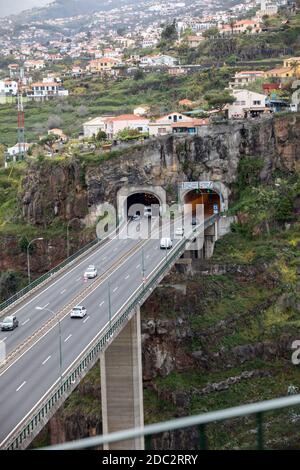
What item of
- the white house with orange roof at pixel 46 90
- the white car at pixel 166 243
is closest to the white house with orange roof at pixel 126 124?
the white car at pixel 166 243

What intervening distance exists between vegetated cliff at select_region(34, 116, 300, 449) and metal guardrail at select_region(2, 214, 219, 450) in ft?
10.6

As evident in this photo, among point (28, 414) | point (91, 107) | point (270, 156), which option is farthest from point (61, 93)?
point (28, 414)

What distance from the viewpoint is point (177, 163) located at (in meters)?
57.6

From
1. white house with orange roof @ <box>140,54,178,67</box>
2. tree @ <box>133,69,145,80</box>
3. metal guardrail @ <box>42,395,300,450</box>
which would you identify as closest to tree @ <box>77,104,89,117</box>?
tree @ <box>133,69,145,80</box>

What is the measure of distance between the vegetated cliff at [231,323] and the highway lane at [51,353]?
413cm

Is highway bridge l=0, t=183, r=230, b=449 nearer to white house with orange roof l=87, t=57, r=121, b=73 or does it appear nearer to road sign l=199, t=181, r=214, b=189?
road sign l=199, t=181, r=214, b=189

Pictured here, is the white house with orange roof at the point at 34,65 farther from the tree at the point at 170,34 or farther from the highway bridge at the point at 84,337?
the highway bridge at the point at 84,337

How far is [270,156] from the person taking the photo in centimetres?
5706

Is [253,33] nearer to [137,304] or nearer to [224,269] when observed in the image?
[224,269]

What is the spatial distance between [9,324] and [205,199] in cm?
2858

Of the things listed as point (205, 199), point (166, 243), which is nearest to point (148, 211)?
point (205, 199)

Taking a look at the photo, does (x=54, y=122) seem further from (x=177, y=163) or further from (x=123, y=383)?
(x=123, y=383)

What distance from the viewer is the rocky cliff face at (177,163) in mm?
57062

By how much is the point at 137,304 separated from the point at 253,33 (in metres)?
67.8
